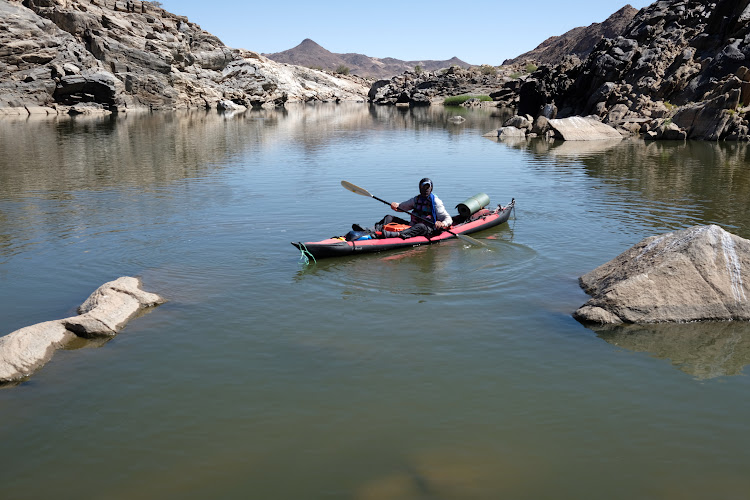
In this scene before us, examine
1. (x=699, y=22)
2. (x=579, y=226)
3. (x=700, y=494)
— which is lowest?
(x=700, y=494)

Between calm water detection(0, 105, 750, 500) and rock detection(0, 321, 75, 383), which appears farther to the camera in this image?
rock detection(0, 321, 75, 383)

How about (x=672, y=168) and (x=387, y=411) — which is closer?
(x=387, y=411)

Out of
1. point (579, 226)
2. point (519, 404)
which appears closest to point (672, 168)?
point (579, 226)

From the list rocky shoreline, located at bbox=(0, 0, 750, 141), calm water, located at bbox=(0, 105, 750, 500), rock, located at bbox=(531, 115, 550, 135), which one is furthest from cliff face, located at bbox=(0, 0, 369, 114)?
calm water, located at bbox=(0, 105, 750, 500)

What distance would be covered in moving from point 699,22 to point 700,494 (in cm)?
4706

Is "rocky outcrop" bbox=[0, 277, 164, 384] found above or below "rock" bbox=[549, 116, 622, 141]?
below

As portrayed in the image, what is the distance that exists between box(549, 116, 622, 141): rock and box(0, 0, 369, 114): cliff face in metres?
41.7

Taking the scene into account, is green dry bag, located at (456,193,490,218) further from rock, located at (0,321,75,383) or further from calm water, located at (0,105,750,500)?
rock, located at (0,321,75,383)

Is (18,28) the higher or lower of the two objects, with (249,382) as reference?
higher

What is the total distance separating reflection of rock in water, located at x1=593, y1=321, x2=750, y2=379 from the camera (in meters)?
7.71

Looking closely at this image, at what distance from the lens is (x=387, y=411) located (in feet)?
21.6

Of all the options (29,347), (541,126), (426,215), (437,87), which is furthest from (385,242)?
(437,87)

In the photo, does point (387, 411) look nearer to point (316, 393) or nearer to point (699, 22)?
point (316, 393)

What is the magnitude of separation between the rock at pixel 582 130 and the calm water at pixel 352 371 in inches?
864
